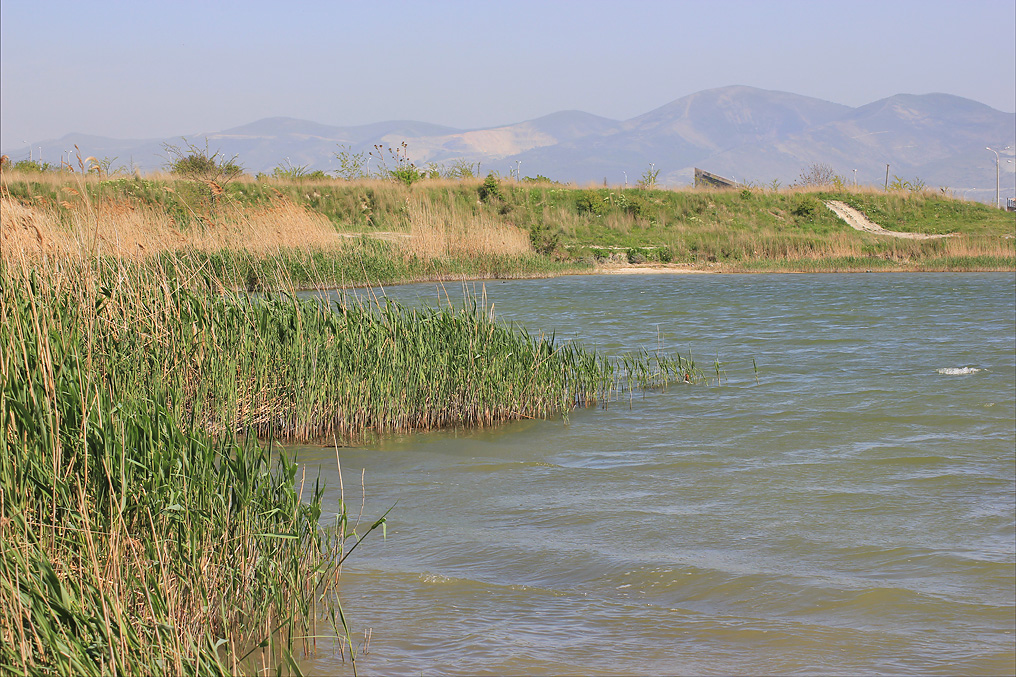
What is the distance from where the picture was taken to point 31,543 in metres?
2.74

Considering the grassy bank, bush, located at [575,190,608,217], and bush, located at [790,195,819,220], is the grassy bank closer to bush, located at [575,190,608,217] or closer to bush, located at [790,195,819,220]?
bush, located at [575,190,608,217]

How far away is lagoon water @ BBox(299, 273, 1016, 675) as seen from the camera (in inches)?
152

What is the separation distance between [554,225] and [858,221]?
13.4m

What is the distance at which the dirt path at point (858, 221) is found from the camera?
Answer: 35.7 meters

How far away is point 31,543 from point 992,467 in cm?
647

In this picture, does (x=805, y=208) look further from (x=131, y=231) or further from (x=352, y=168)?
(x=131, y=231)

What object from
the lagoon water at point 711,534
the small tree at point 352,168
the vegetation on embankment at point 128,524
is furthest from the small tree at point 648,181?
the vegetation on embankment at point 128,524

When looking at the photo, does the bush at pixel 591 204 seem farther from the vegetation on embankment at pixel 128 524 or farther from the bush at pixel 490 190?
the vegetation on embankment at pixel 128 524

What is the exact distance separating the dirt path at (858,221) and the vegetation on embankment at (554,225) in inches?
17.7

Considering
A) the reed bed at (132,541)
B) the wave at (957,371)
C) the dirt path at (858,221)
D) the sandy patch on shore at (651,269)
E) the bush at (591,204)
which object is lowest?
the wave at (957,371)

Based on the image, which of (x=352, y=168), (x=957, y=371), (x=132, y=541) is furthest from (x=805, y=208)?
(x=132, y=541)

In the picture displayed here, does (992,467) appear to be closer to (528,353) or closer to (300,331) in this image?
(528,353)

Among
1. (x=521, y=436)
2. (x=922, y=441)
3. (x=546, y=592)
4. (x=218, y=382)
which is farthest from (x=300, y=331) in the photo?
(x=922, y=441)

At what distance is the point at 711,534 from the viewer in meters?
5.36
